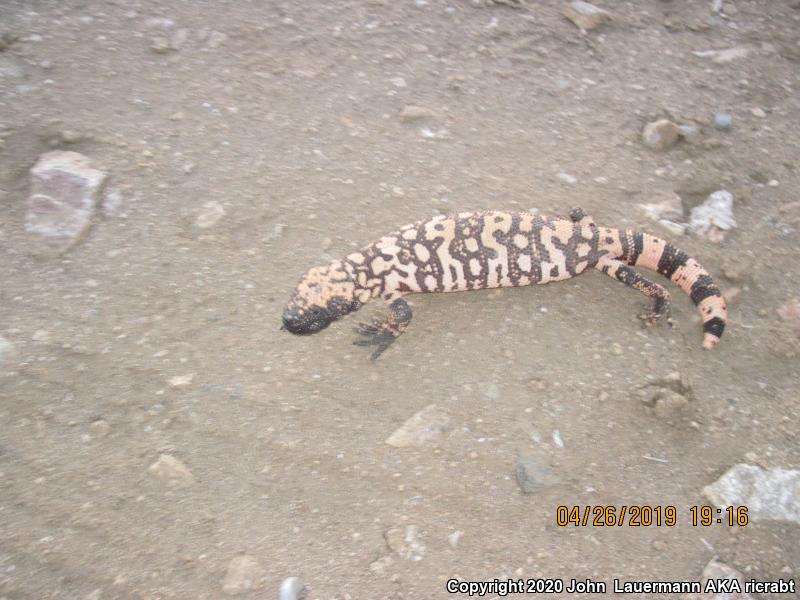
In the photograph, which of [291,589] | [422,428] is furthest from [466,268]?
[291,589]

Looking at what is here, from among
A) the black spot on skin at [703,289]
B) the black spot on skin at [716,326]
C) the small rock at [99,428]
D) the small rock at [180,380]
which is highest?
the black spot on skin at [703,289]

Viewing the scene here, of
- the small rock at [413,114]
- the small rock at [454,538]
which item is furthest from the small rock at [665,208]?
the small rock at [454,538]

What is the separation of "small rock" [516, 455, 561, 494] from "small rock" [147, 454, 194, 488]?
154 centimetres

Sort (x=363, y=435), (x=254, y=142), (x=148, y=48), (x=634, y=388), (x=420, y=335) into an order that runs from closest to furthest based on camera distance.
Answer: (x=363, y=435) < (x=634, y=388) < (x=420, y=335) < (x=254, y=142) < (x=148, y=48)

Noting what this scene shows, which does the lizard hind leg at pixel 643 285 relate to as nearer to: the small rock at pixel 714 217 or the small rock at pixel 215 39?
the small rock at pixel 714 217

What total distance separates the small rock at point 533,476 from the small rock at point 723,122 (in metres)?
3.24

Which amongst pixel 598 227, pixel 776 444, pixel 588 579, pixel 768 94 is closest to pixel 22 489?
pixel 588 579

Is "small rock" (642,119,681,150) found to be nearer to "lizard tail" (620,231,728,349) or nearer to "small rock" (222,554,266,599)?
"lizard tail" (620,231,728,349)

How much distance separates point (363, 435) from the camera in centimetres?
310

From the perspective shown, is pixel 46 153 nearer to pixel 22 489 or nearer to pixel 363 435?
pixel 22 489

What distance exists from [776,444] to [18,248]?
4.28 m

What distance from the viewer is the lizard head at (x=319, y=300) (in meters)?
3.31

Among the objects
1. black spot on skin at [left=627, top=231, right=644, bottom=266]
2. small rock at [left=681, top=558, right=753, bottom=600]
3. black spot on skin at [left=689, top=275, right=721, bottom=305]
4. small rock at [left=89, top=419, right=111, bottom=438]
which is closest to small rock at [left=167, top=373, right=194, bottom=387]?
small rock at [left=89, top=419, right=111, bottom=438]

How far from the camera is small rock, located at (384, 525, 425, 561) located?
2717 mm
